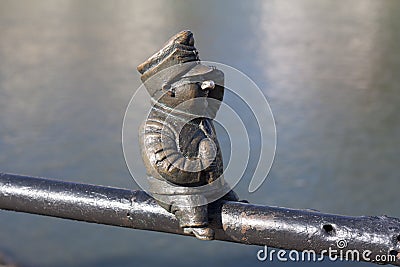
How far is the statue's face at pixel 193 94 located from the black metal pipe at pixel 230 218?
15cm

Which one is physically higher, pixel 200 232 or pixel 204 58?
pixel 204 58

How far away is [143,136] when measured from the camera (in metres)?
1.00

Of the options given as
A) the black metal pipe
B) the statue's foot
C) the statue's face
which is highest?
the statue's face

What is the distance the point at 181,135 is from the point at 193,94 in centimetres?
6

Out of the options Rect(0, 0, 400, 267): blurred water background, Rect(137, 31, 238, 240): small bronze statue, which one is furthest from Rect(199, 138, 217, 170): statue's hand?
Rect(0, 0, 400, 267): blurred water background

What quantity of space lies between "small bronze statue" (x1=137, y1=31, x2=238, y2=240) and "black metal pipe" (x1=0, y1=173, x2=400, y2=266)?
0.04 m

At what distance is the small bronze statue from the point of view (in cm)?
98

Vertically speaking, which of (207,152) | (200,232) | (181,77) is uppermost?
(181,77)

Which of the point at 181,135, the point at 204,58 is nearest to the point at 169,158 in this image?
the point at 181,135

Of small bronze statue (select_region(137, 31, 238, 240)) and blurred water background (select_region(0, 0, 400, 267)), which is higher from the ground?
blurred water background (select_region(0, 0, 400, 267))

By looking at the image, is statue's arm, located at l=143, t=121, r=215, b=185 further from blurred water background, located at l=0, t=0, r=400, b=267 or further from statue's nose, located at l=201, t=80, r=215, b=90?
blurred water background, located at l=0, t=0, r=400, b=267

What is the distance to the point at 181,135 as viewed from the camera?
3.26ft

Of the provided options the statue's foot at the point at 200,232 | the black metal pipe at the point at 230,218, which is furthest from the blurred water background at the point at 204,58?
the statue's foot at the point at 200,232

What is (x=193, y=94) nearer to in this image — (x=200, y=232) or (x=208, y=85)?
A: (x=208, y=85)
